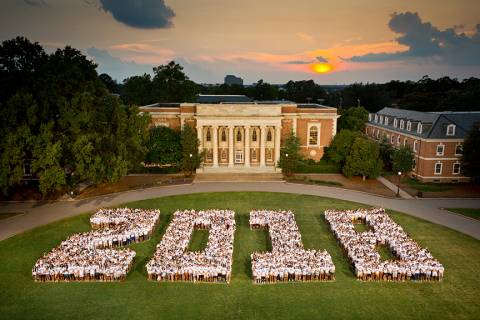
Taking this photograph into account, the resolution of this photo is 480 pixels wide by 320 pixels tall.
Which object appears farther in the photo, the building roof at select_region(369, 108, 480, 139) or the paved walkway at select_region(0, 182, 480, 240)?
the building roof at select_region(369, 108, 480, 139)

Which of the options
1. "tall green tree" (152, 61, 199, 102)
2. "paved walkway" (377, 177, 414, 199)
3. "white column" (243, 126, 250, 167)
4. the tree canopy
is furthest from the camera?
"tall green tree" (152, 61, 199, 102)

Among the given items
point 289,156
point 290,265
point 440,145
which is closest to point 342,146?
point 289,156

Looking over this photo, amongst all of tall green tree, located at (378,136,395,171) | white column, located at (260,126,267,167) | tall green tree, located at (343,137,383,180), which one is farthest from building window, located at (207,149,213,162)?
tall green tree, located at (378,136,395,171)

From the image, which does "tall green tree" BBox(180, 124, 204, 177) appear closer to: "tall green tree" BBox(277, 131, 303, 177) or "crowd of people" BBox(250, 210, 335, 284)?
"tall green tree" BBox(277, 131, 303, 177)

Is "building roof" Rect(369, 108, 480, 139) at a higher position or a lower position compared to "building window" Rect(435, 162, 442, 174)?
higher

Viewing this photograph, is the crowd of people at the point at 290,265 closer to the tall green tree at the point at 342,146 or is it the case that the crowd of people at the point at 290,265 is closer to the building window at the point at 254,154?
the tall green tree at the point at 342,146

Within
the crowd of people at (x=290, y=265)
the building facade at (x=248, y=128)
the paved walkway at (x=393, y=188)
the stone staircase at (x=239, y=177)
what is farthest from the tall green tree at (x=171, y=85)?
the crowd of people at (x=290, y=265)
